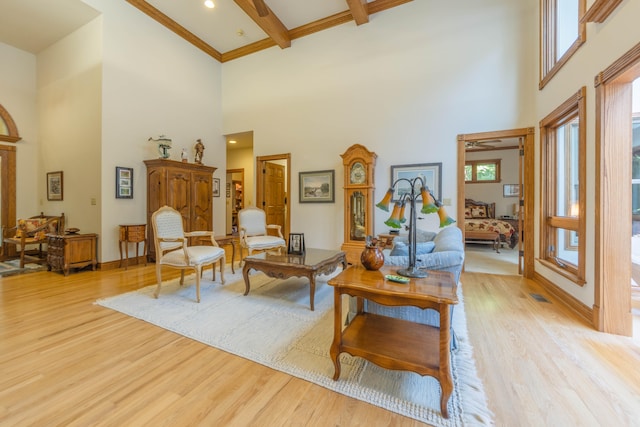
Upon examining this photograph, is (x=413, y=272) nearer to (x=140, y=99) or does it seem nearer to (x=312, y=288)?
(x=312, y=288)

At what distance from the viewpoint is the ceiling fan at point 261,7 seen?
425 centimetres

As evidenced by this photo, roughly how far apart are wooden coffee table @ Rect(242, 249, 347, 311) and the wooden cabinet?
3022mm

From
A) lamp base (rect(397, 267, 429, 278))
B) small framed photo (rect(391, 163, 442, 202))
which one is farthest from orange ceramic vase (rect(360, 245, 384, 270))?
small framed photo (rect(391, 163, 442, 202))

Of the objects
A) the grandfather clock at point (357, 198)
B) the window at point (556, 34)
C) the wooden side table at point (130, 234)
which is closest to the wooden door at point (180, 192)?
the wooden side table at point (130, 234)

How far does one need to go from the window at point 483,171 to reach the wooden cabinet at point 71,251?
358 inches

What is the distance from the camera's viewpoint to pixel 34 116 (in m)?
5.45

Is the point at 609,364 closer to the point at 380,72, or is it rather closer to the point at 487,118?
the point at 487,118

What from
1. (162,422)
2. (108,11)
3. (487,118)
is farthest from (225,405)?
(108,11)

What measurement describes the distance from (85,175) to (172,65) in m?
2.67

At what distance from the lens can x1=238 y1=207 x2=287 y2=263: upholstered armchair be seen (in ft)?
13.2

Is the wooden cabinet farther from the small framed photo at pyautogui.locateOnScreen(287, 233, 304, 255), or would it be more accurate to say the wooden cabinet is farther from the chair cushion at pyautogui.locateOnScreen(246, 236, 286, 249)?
the small framed photo at pyautogui.locateOnScreen(287, 233, 304, 255)

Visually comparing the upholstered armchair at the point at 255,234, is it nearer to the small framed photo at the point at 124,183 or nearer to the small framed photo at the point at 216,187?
the small framed photo at the point at 124,183

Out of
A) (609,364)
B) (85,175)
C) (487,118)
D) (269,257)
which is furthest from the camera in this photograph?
(85,175)

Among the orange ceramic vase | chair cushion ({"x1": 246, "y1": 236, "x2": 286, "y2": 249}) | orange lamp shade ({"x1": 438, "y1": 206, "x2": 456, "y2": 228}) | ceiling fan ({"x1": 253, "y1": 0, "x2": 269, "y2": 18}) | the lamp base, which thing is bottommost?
chair cushion ({"x1": 246, "y1": 236, "x2": 286, "y2": 249})
